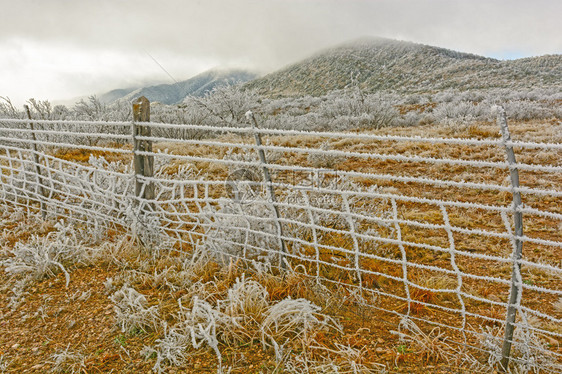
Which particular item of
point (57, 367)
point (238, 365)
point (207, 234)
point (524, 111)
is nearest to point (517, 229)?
point (238, 365)

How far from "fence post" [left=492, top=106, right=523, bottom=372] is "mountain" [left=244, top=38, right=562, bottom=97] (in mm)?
28416

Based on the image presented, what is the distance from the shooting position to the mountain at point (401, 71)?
29828 mm

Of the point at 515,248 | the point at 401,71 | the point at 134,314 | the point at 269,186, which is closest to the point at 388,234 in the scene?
the point at 269,186

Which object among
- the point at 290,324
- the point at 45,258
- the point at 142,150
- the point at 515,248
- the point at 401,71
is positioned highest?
the point at 401,71

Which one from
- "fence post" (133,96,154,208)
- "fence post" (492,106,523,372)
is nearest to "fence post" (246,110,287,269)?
"fence post" (133,96,154,208)

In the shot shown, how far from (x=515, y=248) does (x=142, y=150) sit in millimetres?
3120

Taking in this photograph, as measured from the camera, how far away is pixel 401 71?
156 ft

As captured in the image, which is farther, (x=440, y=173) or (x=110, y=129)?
(x=110, y=129)

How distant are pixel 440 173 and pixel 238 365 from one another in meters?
5.79

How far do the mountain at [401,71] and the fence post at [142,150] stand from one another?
2665cm

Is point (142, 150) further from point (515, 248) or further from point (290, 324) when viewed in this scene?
point (515, 248)

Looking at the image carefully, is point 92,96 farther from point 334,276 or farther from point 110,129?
point 334,276

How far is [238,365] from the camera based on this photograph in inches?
83.0

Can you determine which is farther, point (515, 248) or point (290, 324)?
point (290, 324)
